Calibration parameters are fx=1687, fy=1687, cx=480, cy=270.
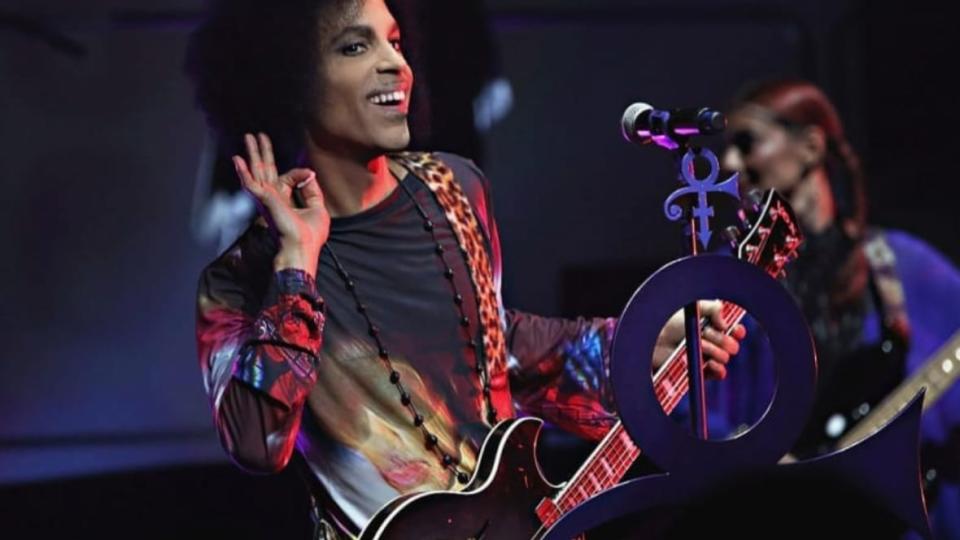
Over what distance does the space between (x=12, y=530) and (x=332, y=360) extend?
2.11m

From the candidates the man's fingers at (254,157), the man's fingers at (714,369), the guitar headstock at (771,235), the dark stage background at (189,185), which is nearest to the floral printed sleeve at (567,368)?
the man's fingers at (714,369)

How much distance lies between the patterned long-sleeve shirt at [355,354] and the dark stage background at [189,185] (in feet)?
6.11

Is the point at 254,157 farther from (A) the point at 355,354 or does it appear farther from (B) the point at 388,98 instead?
(A) the point at 355,354

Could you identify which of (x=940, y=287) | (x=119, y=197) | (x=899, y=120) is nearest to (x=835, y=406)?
(x=940, y=287)

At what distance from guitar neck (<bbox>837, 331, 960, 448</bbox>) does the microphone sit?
100 inches

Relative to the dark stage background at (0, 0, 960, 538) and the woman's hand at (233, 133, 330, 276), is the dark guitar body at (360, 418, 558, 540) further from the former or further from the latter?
the dark stage background at (0, 0, 960, 538)

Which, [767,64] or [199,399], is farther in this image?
[767,64]

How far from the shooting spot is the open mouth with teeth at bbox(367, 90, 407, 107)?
2.88m

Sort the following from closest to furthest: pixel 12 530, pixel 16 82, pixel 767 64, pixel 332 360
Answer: pixel 332 360, pixel 12 530, pixel 16 82, pixel 767 64

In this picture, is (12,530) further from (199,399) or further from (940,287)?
(940,287)

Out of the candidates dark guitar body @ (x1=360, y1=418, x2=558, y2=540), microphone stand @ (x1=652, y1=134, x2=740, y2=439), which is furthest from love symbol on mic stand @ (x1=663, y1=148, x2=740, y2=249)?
dark guitar body @ (x1=360, y1=418, x2=558, y2=540)

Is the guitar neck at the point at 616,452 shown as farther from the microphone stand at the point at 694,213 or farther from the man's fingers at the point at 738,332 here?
the microphone stand at the point at 694,213

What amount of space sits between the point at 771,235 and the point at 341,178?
73cm

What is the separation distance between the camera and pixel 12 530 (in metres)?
4.57
